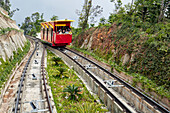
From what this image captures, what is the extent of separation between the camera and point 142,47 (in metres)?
14.9

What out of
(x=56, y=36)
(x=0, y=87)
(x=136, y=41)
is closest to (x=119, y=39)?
(x=136, y=41)

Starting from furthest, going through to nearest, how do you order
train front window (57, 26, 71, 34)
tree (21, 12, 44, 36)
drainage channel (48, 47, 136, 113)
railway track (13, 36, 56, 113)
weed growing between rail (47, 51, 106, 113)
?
tree (21, 12, 44, 36), train front window (57, 26, 71, 34), weed growing between rail (47, 51, 106, 113), drainage channel (48, 47, 136, 113), railway track (13, 36, 56, 113)

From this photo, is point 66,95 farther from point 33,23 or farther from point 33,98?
point 33,23

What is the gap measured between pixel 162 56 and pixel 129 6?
682 inches

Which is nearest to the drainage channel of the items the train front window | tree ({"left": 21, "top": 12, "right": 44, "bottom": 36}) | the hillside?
the hillside

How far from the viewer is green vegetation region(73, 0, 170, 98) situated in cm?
1179

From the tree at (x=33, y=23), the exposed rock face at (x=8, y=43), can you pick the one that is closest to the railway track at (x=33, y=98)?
the exposed rock face at (x=8, y=43)

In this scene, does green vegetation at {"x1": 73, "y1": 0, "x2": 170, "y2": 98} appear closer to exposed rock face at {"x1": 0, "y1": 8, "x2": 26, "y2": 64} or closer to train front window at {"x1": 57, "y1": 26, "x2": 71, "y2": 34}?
train front window at {"x1": 57, "y1": 26, "x2": 71, "y2": 34}

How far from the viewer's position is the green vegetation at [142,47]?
11.8 metres

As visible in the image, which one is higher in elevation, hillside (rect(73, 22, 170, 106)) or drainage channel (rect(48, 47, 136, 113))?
hillside (rect(73, 22, 170, 106))

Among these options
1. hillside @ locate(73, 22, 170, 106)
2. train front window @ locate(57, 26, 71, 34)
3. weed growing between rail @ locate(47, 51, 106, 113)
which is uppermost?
train front window @ locate(57, 26, 71, 34)

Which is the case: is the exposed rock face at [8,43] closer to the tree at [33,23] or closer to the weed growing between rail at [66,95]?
the weed growing between rail at [66,95]

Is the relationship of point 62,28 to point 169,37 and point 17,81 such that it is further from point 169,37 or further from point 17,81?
point 169,37

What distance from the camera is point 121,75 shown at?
568 inches
